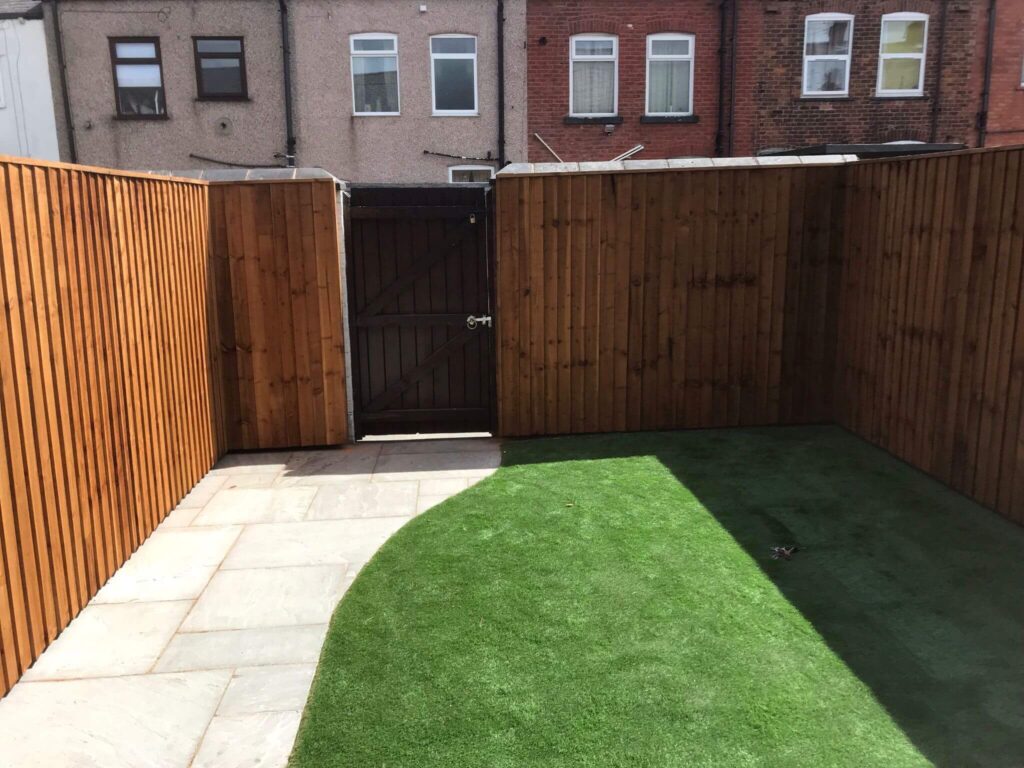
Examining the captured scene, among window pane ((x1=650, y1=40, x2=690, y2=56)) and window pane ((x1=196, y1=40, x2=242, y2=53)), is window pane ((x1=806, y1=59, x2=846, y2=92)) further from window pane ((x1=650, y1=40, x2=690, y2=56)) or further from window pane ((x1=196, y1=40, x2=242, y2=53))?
window pane ((x1=196, y1=40, x2=242, y2=53))

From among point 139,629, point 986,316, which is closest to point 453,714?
point 139,629

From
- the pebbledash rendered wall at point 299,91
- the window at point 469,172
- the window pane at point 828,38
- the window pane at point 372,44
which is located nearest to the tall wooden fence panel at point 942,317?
the window at point 469,172

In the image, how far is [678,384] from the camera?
7.76 metres

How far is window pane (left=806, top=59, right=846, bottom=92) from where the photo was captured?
→ 16.8m

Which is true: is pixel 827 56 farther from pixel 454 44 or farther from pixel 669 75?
pixel 454 44

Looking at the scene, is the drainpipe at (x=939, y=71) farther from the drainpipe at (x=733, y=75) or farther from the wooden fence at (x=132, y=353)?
the wooden fence at (x=132, y=353)

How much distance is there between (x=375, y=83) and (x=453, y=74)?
1.59 meters

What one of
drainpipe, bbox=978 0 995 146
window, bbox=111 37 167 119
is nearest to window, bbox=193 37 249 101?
window, bbox=111 37 167 119

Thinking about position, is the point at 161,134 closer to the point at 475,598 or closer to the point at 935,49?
the point at 475,598

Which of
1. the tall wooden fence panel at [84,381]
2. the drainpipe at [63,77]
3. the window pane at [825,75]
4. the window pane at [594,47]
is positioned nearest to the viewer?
the tall wooden fence panel at [84,381]

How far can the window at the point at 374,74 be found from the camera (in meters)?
16.1

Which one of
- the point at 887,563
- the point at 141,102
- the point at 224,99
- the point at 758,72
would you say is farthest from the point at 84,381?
the point at 758,72

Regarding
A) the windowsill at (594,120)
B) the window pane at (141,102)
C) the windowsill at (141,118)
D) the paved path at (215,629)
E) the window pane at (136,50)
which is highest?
the window pane at (136,50)

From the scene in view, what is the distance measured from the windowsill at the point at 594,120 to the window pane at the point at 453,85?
6.38 ft
